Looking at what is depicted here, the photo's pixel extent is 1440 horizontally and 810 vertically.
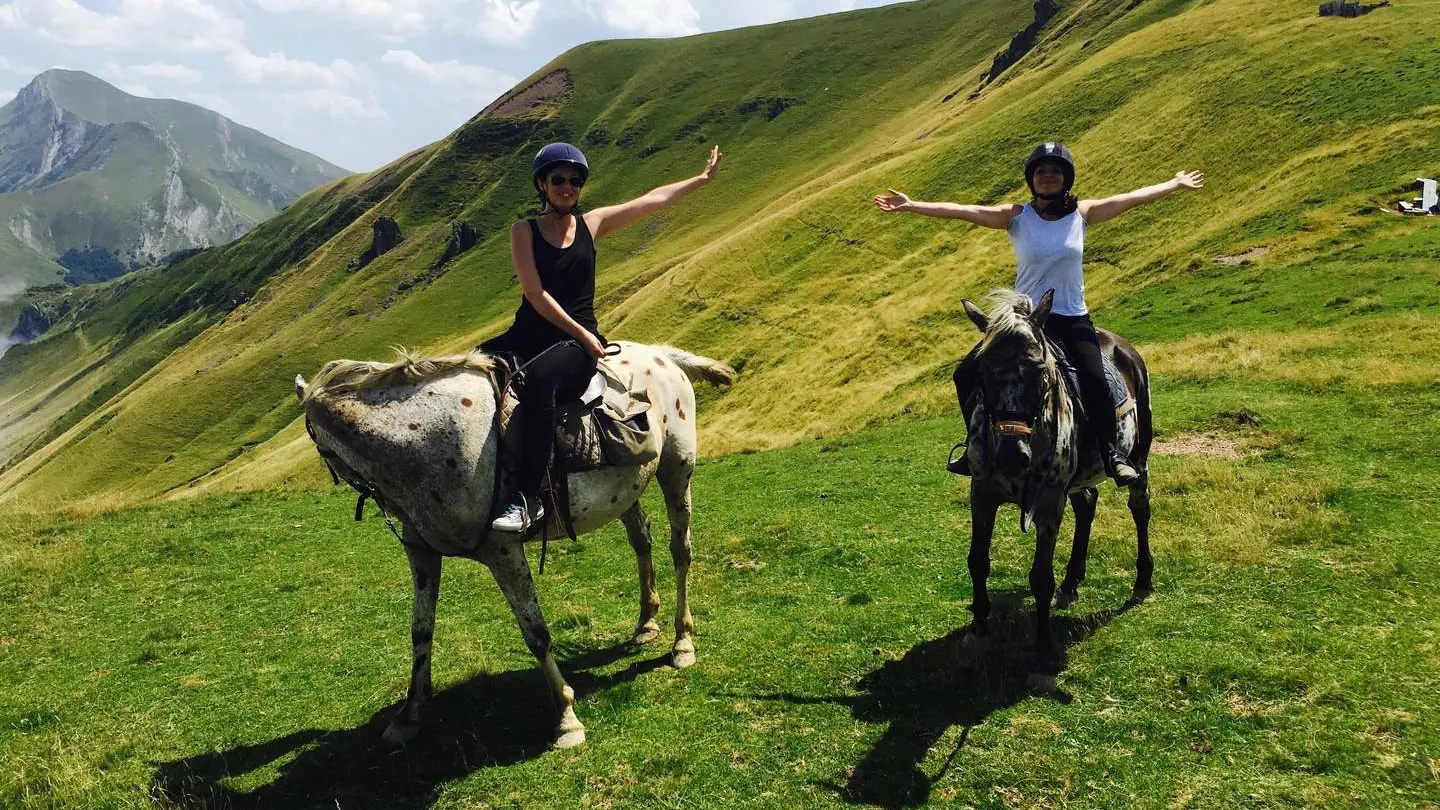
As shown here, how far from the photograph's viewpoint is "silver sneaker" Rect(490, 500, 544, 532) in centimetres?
705

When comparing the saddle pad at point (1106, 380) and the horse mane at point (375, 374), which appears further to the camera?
the saddle pad at point (1106, 380)

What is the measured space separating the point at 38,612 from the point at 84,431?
149m

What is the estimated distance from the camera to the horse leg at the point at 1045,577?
7789 millimetres

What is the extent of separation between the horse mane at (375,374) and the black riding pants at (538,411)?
83cm

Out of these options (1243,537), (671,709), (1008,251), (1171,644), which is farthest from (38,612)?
(1008,251)

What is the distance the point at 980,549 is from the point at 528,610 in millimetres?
5038

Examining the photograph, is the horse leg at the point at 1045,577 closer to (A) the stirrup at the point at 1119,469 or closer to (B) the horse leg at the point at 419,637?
(A) the stirrup at the point at 1119,469

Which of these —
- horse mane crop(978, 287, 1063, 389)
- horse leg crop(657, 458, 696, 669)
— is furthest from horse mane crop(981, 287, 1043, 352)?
horse leg crop(657, 458, 696, 669)

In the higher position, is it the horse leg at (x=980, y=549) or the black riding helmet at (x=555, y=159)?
the black riding helmet at (x=555, y=159)

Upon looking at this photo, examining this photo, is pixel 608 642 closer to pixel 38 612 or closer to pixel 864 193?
pixel 38 612

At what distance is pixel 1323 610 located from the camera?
8328 mm

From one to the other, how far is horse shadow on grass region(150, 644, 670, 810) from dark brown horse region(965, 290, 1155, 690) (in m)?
4.78

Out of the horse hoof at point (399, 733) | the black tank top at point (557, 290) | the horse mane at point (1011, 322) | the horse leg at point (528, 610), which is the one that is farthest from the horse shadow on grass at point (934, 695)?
the black tank top at point (557, 290)

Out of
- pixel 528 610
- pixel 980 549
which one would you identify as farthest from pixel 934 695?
pixel 528 610
